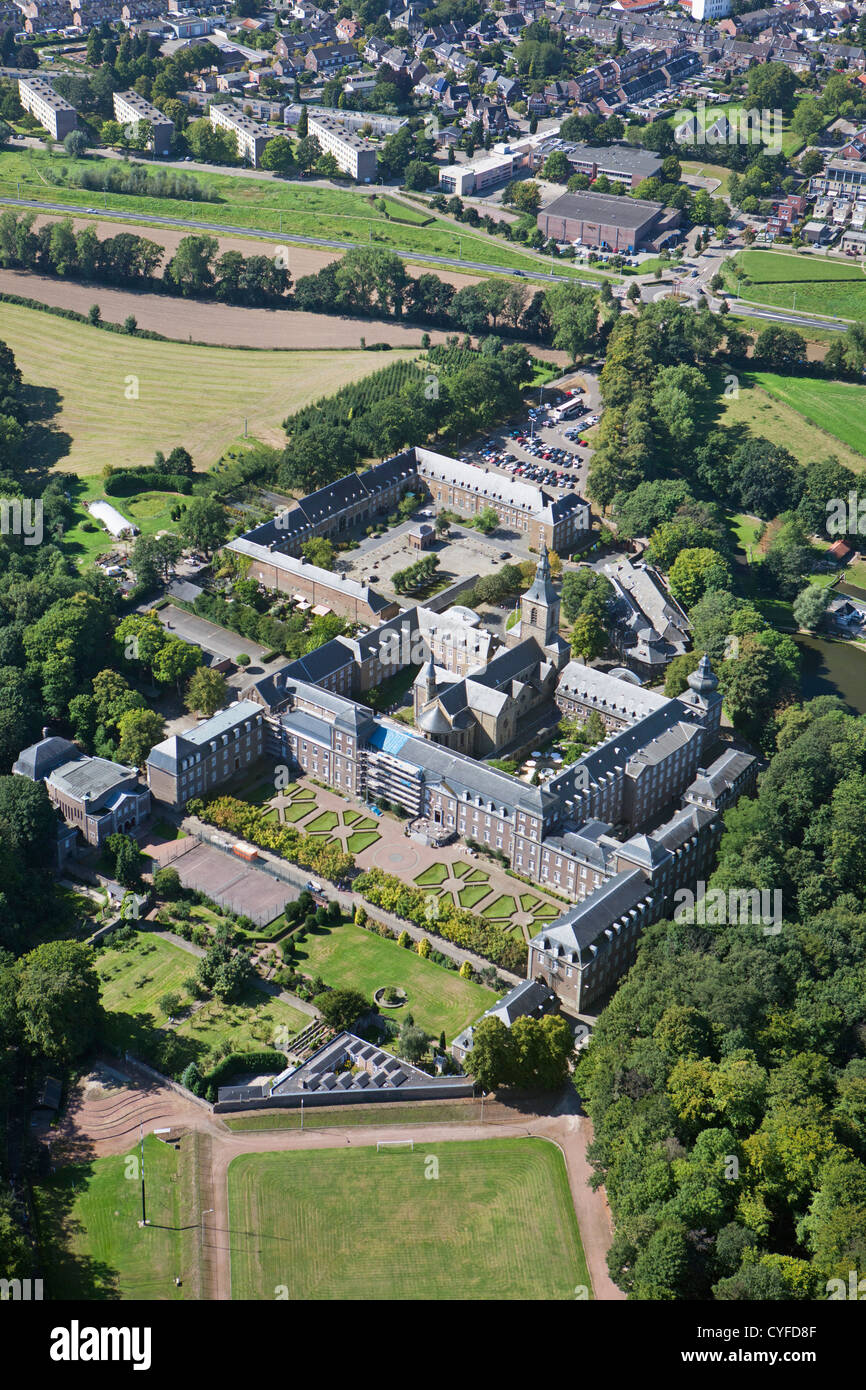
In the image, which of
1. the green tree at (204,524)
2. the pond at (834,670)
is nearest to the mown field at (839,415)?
the pond at (834,670)

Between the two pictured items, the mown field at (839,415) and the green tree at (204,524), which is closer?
the green tree at (204,524)

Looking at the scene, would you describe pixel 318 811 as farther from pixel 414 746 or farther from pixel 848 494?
pixel 848 494

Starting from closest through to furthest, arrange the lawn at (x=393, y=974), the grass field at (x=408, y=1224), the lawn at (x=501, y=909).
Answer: the grass field at (x=408, y=1224) → the lawn at (x=393, y=974) → the lawn at (x=501, y=909)

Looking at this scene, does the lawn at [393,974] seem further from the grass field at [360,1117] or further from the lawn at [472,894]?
the lawn at [472,894]

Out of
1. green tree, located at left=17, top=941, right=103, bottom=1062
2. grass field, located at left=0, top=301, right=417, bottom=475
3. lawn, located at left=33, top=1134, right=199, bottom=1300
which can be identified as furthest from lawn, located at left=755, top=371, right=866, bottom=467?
lawn, located at left=33, top=1134, right=199, bottom=1300

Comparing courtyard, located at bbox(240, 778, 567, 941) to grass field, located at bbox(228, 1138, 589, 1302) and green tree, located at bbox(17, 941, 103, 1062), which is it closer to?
grass field, located at bbox(228, 1138, 589, 1302)

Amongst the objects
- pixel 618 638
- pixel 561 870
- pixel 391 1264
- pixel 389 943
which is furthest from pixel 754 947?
pixel 618 638

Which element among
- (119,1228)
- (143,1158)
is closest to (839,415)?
(143,1158)
